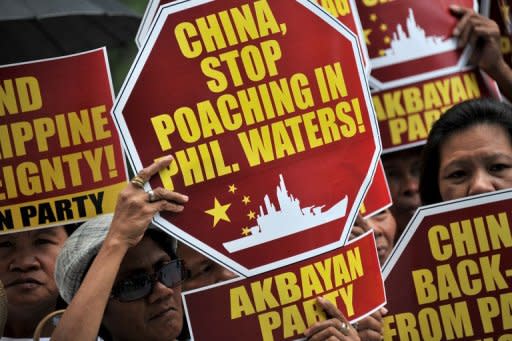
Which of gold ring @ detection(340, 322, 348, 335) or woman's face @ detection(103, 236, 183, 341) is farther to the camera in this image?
woman's face @ detection(103, 236, 183, 341)

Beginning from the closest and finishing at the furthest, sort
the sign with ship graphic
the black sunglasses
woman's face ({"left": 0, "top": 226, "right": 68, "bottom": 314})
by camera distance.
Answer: the black sunglasses, woman's face ({"left": 0, "top": 226, "right": 68, "bottom": 314}), the sign with ship graphic

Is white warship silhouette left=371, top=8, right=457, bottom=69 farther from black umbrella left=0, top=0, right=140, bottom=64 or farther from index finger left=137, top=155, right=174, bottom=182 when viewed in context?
index finger left=137, top=155, right=174, bottom=182

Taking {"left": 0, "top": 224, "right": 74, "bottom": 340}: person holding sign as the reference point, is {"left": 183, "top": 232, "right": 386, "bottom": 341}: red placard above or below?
below

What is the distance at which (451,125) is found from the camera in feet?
13.9

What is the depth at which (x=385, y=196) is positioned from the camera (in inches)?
151

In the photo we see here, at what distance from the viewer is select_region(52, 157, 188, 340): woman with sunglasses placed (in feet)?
→ 10.5

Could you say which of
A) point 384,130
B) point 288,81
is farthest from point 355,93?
point 384,130

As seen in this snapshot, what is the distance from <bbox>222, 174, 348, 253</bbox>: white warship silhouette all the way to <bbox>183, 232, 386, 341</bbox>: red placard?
0.30 feet

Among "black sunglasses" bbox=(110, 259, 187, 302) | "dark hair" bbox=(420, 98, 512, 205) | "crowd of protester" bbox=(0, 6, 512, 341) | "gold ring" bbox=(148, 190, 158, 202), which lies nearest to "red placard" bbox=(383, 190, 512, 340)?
"crowd of protester" bbox=(0, 6, 512, 341)

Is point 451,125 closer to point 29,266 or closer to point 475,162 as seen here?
point 475,162

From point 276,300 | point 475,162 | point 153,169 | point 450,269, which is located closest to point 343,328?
point 276,300

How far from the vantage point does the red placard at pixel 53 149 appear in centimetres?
395

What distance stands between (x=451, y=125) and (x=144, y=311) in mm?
1372

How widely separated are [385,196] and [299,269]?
68cm
